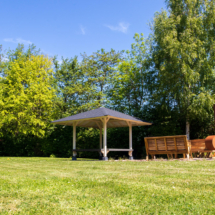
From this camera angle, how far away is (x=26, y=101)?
852 inches

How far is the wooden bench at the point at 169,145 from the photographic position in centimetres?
1128

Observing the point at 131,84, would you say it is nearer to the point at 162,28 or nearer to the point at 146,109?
the point at 146,109

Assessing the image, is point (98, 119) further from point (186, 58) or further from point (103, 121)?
point (186, 58)

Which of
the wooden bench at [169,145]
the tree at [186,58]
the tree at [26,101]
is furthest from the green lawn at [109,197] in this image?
the tree at [26,101]

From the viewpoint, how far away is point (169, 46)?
675 inches

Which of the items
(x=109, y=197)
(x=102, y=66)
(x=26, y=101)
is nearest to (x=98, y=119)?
(x=26, y=101)

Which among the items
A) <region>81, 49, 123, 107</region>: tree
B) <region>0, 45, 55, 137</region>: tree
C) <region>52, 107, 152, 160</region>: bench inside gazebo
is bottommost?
<region>52, 107, 152, 160</region>: bench inside gazebo

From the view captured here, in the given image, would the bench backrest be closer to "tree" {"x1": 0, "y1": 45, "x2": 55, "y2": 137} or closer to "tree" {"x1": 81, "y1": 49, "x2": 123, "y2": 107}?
"tree" {"x1": 0, "y1": 45, "x2": 55, "y2": 137}

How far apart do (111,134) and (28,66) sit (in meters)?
10.2

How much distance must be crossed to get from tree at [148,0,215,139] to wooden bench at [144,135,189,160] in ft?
17.7

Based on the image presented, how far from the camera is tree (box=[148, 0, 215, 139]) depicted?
16.6 m

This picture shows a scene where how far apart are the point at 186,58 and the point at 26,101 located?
13643 mm

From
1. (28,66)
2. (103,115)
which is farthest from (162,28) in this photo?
(28,66)

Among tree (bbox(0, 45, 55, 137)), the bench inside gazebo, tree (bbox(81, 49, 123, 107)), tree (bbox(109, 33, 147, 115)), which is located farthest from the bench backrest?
tree (bbox(81, 49, 123, 107))
